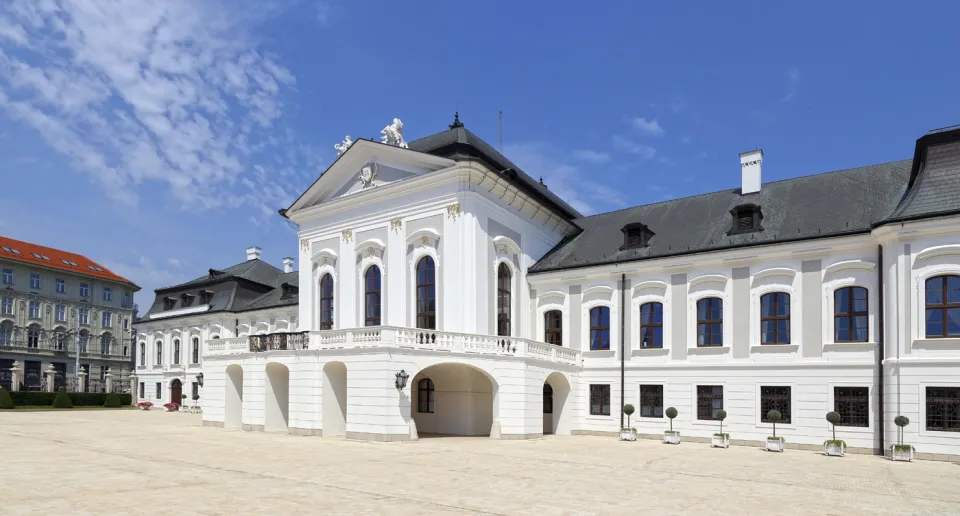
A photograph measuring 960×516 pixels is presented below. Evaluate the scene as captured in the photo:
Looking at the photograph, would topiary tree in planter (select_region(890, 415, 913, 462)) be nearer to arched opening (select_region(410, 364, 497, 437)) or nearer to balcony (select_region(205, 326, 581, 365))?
balcony (select_region(205, 326, 581, 365))

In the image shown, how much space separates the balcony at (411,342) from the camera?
2414 centimetres

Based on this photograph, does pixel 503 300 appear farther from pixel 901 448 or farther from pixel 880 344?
pixel 901 448

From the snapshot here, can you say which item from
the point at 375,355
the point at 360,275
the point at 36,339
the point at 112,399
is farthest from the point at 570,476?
the point at 36,339

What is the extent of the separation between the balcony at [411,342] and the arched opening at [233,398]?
299 centimetres

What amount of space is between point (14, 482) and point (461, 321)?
16430 mm

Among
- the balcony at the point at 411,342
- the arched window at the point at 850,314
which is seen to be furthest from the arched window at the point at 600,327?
the arched window at the point at 850,314

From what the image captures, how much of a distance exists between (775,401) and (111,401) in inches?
1901

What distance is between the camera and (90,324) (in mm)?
75500

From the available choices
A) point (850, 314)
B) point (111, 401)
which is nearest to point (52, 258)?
point (111, 401)

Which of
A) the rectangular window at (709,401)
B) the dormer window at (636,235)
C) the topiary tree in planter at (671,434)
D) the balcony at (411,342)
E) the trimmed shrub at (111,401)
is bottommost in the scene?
the trimmed shrub at (111,401)

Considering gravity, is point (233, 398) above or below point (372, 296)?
below

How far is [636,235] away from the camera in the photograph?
29.9 metres

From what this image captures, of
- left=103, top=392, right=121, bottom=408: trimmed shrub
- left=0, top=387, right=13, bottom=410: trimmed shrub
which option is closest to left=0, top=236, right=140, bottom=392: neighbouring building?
left=103, top=392, right=121, bottom=408: trimmed shrub

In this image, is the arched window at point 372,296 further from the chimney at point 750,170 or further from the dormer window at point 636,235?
the chimney at point 750,170
